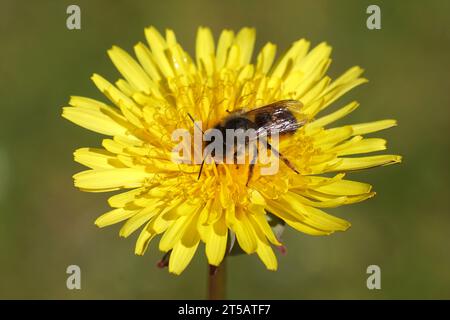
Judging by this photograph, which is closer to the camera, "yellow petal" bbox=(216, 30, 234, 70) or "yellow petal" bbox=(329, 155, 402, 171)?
"yellow petal" bbox=(329, 155, 402, 171)

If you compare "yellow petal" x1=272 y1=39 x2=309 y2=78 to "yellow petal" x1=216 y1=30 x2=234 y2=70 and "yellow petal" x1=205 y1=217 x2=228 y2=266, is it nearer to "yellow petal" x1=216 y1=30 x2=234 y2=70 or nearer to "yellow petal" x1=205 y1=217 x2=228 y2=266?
"yellow petal" x1=216 y1=30 x2=234 y2=70

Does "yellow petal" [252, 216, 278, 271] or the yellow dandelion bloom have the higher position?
the yellow dandelion bloom

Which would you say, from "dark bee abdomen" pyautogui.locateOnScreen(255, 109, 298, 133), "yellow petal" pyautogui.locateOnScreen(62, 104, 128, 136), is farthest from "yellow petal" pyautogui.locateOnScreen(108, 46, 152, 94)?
"dark bee abdomen" pyautogui.locateOnScreen(255, 109, 298, 133)

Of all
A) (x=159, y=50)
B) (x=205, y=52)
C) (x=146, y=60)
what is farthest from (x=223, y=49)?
(x=146, y=60)

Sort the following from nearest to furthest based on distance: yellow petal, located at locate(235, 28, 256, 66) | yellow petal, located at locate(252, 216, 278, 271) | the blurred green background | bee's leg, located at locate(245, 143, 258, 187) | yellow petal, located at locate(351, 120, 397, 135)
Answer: yellow petal, located at locate(252, 216, 278, 271), bee's leg, located at locate(245, 143, 258, 187), yellow petal, located at locate(351, 120, 397, 135), yellow petal, located at locate(235, 28, 256, 66), the blurred green background

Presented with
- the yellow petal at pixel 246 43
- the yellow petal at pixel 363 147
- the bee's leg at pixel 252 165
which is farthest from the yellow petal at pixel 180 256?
the yellow petal at pixel 246 43
